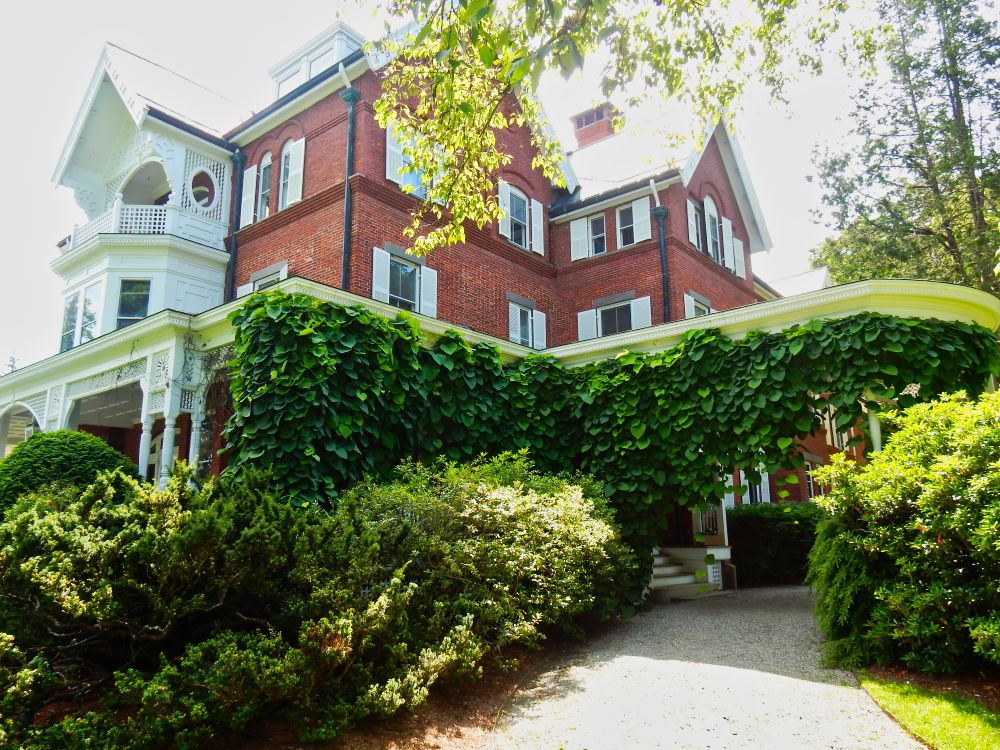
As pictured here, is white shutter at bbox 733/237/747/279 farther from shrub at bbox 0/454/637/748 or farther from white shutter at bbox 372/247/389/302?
shrub at bbox 0/454/637/748

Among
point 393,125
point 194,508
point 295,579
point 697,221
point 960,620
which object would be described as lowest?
point 960,620

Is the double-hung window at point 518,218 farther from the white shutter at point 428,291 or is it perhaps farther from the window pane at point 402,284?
the window pane at point 402,284

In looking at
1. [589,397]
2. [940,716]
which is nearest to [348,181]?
[589,397]

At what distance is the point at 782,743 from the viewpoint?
458 centimetres

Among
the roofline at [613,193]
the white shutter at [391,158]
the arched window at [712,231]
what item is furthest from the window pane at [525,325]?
the arched window at [712,231]

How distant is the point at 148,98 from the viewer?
17031mm

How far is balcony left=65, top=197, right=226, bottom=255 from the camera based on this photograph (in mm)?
16281

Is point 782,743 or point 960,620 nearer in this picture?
point 782,743

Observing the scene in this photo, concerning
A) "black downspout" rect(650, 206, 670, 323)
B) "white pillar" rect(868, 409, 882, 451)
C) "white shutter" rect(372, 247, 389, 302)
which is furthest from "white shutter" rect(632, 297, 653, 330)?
"white pillar" rect(868, 409, 882, 451)

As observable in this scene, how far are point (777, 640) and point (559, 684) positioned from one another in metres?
2.89

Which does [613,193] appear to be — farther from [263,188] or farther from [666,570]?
[666,570]

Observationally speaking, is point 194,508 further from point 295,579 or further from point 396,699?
point 396,699

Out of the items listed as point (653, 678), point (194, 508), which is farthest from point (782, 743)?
point (194, 508)

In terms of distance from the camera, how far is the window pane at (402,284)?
1451cm
